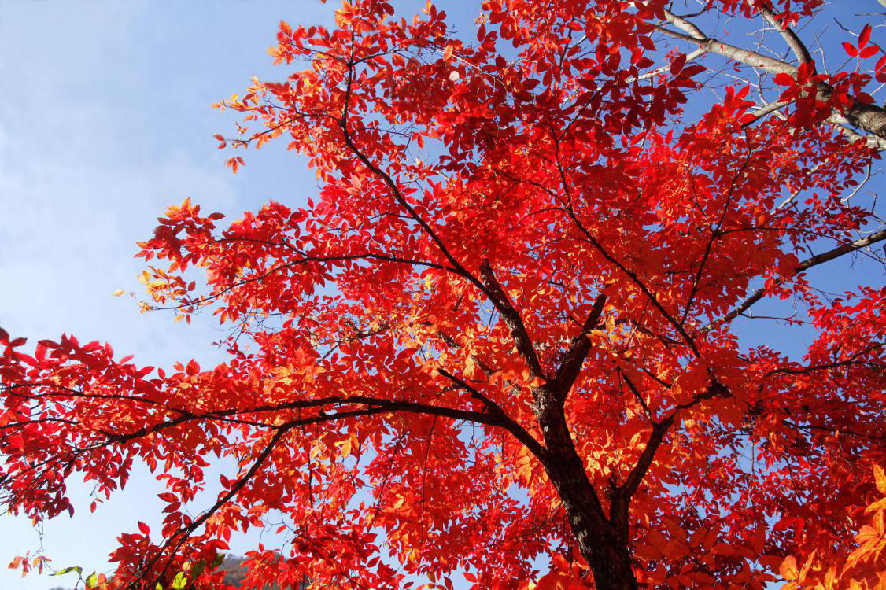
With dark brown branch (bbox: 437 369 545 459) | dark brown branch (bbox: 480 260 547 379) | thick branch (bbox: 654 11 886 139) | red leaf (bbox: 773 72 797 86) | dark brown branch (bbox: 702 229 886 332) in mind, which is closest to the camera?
red leaf (bbox: 773 72 797 86)

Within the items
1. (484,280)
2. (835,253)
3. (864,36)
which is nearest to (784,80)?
(864,36)

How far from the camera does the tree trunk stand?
3.89m

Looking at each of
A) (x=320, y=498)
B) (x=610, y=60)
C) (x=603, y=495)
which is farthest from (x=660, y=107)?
(x=320, y=498)

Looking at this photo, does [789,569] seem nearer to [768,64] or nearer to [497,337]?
[497,337]

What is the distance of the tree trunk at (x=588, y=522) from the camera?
389cm

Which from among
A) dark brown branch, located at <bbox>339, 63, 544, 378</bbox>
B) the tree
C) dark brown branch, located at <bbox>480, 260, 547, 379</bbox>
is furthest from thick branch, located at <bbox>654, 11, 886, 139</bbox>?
dark brown branch, located at <bbox>480, 260, 547, 379</bbox>

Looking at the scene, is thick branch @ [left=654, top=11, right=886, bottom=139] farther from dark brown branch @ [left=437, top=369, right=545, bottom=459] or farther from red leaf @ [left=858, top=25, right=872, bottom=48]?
dark brown branch @ [left=437, top=369, right=545, bottom=459]

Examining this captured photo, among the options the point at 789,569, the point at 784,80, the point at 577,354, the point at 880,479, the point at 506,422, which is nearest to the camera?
the point at 880,479

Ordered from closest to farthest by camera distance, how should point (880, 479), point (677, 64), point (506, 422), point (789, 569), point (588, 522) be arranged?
point (880, 479)
point (789, 569)
point (677, 64)
point (588, 522)
point (506, 422)

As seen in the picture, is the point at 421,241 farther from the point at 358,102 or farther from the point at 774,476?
the point at 774,476

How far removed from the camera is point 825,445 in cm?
584

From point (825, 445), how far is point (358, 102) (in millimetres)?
7451

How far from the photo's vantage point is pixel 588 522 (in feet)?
13.4

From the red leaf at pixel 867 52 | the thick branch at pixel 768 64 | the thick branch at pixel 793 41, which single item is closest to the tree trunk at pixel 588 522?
the red leaf at pixel 867 52
